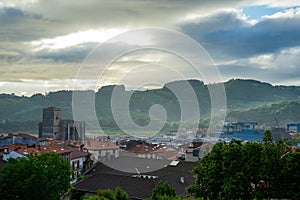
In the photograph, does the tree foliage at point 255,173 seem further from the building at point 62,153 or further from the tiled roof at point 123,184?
the building at point 62,153

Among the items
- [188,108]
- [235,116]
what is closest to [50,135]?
[188,108]

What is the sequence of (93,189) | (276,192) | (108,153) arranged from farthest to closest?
(108,153)
(93,189)
(276,192)

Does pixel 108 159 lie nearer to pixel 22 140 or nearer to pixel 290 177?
pixel 22 140

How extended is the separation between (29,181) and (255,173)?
50.8 feet

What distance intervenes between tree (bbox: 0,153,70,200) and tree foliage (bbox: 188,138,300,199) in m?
12.2

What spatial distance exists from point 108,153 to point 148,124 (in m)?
101

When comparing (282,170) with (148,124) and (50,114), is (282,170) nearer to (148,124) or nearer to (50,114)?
(50,114)

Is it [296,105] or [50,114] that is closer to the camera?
[50,114]

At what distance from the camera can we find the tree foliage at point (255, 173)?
18703 millimetres

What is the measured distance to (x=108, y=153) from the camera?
6269 centimetres

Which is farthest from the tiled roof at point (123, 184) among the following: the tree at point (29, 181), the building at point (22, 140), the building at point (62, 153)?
the building at point (22, 140)

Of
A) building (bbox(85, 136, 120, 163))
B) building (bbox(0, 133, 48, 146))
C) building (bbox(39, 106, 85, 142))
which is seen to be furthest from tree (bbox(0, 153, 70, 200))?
building (bbox(39, 106, 85, 142))

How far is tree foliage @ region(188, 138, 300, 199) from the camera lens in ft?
61.4

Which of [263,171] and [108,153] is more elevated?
[263,171]
